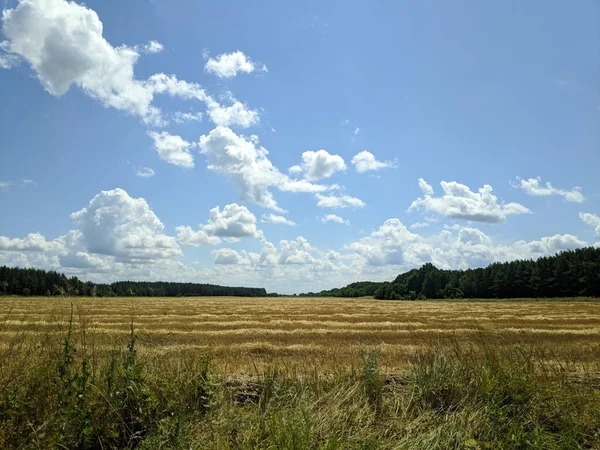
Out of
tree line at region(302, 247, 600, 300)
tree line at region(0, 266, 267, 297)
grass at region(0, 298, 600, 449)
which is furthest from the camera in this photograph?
tree line at region(302, 247, 600, 300)

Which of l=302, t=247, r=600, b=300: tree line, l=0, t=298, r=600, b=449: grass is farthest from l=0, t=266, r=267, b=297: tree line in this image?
l=302, t=247, r=600, b=300: tree line

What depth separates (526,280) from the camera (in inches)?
3433

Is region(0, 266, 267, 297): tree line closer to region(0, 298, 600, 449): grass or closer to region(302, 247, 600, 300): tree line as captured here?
region(0, 298, 600, 449): grass

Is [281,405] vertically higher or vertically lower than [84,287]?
lower

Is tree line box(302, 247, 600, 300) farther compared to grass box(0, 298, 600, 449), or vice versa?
tree line box(302, 247, 600, 300)

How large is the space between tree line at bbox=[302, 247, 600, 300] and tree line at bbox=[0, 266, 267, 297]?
182 feet

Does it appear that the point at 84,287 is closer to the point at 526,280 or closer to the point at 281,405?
the point at 281,405

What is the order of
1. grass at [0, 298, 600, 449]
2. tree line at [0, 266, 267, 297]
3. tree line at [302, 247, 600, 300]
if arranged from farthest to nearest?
tree line at [302, 247, 600, 300] < tree line at [0, 266, 267, 297] < grass at [0, 298, 600, 449]

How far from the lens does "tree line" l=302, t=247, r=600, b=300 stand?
75250mm

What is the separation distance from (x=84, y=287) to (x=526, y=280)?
9646cm

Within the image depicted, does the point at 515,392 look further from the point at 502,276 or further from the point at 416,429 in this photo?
the point at 502,276

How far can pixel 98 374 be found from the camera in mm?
5102

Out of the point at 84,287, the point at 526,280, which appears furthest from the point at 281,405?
the point at 526,280

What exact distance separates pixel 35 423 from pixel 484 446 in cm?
464
